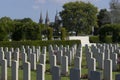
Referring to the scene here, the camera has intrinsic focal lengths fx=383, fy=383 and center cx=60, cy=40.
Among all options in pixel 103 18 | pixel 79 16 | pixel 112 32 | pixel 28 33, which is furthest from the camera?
pixel 103 18

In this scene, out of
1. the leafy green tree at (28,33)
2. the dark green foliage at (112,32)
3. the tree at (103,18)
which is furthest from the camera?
the tree at (103,18)

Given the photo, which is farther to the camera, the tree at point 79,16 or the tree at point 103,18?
the tree at point 103,18

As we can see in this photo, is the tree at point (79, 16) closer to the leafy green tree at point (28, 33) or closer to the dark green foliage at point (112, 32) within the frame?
the dark green foliage at point (112, 32)

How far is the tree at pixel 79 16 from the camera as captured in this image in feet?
244

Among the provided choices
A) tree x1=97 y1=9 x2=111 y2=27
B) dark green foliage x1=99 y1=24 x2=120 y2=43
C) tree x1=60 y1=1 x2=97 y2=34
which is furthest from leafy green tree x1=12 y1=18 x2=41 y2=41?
tree x1=97 y1=9 x2=111 y2=27

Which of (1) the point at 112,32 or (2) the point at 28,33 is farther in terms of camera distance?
(1) the point at 112,32

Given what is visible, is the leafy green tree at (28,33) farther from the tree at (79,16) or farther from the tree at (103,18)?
the tree at (103,18)

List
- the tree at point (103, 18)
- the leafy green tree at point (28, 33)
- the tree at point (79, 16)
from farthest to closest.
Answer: the tree at point (103, 18)
the tree at point (79, 16)
the leafy green tree at point (28, 33)

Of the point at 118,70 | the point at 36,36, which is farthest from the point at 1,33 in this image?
the point at 118,70

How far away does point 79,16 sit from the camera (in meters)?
74.8

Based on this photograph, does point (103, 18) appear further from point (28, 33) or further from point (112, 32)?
point (28, 33)

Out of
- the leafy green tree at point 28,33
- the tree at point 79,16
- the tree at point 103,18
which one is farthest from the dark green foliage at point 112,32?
the tree at point 103,18

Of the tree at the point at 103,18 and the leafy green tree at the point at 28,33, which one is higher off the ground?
the tree at the point at 103,18

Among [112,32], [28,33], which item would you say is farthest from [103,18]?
[28,33]
